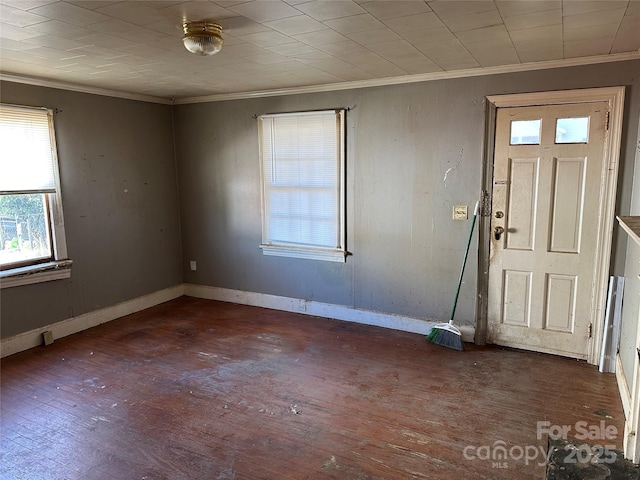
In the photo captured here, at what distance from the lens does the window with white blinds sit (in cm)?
441

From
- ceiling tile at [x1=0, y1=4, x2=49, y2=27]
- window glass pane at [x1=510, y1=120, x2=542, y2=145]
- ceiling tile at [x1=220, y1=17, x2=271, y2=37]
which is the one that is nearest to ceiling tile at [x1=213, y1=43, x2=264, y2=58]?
ceiling tile at [x1=220, y1=17, x2=271, y2=37]

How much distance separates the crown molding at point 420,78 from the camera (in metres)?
3.24

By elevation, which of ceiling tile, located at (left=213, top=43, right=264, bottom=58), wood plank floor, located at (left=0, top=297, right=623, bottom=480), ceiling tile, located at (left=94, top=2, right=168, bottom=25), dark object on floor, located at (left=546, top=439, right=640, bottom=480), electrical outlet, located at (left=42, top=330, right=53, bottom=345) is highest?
ceiling tile, located at (left=213, top=43, right=264, bottom=58)

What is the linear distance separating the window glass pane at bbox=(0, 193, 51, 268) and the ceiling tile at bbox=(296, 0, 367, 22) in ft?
10.3

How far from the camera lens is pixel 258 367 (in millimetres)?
3531

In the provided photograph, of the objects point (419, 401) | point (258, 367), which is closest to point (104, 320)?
point (258, 367)

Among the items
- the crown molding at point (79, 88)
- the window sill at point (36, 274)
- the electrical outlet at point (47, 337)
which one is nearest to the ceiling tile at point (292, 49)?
the crown molding at point (79, 88)

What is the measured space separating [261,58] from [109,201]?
8.15ft

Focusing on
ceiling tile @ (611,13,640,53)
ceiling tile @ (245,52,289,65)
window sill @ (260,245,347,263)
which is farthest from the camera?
window sill @ (260,245,347,263)

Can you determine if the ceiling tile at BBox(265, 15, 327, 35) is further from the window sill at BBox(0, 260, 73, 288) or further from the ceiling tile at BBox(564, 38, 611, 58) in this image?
the window sill at BBox(0, 260, 73, 288)

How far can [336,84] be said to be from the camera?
13.9ft

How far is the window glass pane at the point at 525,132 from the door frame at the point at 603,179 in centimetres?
14

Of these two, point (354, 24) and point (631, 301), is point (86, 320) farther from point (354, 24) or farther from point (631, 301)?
point (631, 301)

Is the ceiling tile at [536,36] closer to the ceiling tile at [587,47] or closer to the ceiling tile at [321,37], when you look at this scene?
the ceiling tile at [587,47]
